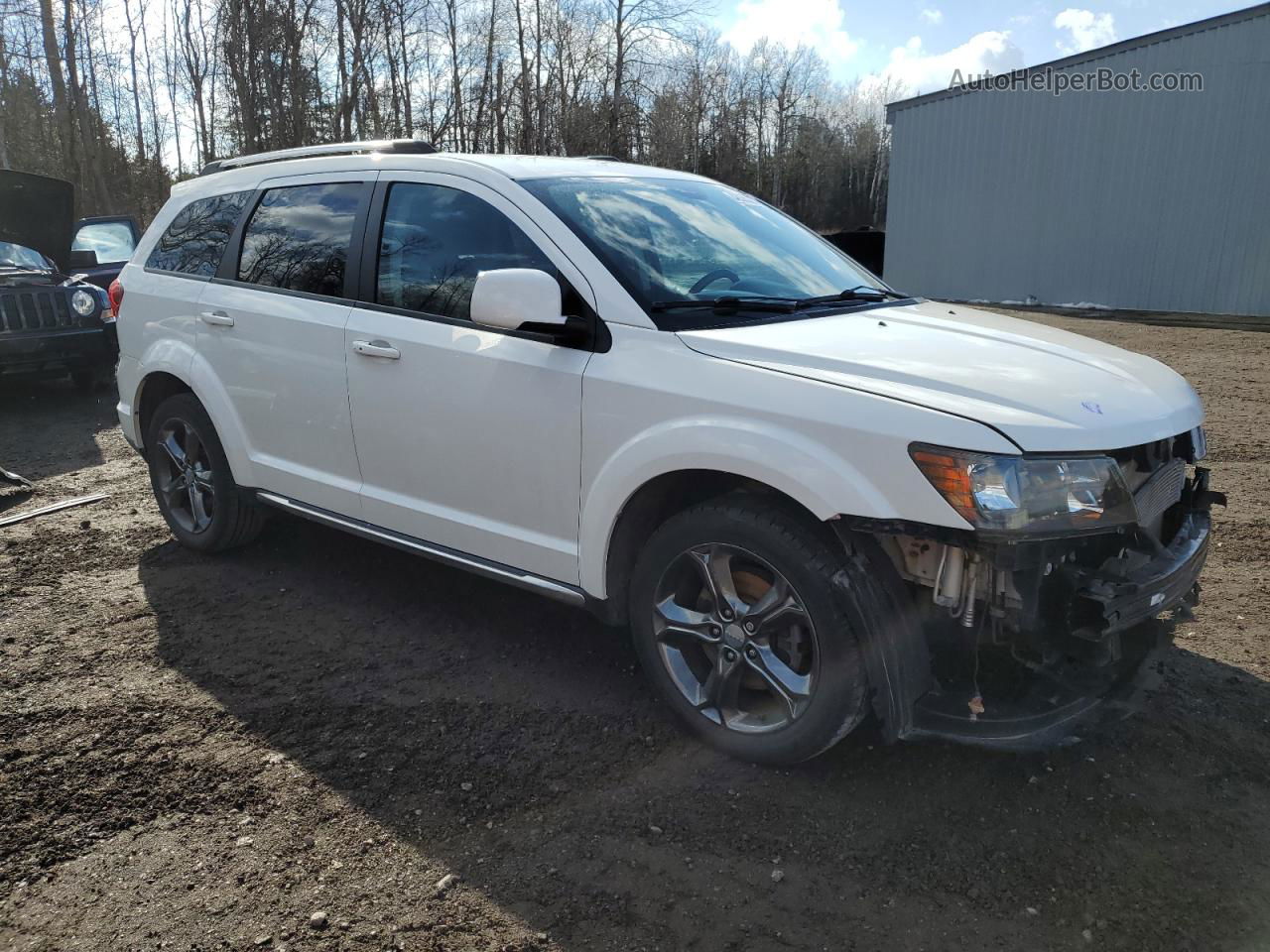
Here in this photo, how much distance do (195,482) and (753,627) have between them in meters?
3.29

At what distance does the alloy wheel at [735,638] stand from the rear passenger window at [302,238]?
78.2 inches

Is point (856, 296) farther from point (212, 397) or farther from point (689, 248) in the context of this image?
point (212, 397)

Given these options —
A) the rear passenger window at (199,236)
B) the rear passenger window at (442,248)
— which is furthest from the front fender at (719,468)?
the rear passenger window at (199,236)

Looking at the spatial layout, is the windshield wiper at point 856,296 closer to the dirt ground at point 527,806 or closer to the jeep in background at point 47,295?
the dirt ground at point 527,806

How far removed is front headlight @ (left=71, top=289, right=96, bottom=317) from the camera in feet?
30.3

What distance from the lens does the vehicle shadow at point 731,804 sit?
7.64 feet

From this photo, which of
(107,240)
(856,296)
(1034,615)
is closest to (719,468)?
(1034,615)

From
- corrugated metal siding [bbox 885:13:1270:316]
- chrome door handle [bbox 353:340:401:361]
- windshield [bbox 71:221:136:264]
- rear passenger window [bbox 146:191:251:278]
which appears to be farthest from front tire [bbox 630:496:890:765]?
corrugated metal siding [bbox 885:13:1270:316]

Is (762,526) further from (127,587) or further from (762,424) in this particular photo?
(127,587)

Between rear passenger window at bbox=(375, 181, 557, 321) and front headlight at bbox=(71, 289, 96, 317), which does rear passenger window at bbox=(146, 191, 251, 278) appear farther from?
front headlight at bbox=(71, 289, 96, 317)

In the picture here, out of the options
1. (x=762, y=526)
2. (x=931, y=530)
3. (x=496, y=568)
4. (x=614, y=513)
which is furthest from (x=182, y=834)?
(x=931, y=530)

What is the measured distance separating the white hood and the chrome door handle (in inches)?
48.6

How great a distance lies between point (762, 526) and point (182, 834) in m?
1.88

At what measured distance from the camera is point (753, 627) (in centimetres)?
282
